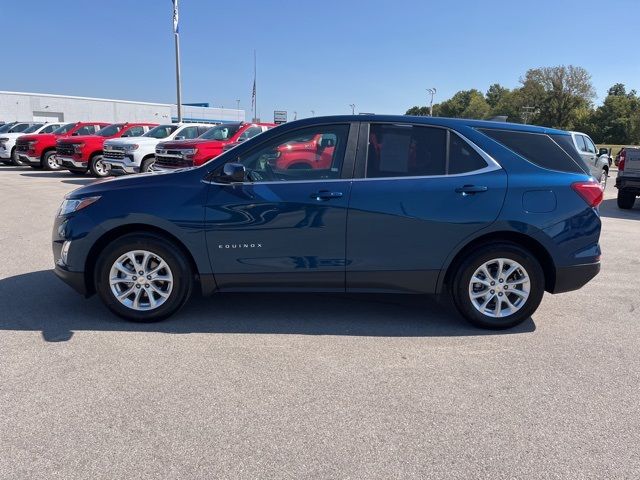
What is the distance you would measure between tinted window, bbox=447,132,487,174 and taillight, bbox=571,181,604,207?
780 millimetres

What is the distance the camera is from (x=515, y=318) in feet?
14.4

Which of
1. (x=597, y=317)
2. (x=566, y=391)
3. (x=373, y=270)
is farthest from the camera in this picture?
(x=597, y=317)

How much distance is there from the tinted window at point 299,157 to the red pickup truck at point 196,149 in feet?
26.6

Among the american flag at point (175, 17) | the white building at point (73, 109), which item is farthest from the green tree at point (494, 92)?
the american flag at point (175, 17)

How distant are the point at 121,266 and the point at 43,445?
1.85 m

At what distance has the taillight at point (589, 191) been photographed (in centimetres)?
425

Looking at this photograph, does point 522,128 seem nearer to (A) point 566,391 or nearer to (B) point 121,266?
(A) point 566,391

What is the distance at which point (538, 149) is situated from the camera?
4402 millimetres

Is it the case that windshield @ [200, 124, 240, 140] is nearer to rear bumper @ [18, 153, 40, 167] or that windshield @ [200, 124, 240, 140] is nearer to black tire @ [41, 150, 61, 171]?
black tire @ [41, 150, 61, 171]

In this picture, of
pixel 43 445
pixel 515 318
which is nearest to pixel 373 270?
pixel 515 318

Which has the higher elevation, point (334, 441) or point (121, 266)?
point (121, 266)

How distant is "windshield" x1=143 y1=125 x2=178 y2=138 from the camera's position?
52.3 ft

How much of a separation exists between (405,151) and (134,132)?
15.6m

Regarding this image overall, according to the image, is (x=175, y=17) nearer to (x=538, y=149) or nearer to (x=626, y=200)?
(x=626, y=200)
